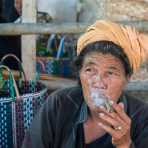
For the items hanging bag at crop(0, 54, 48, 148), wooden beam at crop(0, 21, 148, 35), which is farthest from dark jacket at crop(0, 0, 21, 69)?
hanging bag at crop(0, 54, 48, 148)

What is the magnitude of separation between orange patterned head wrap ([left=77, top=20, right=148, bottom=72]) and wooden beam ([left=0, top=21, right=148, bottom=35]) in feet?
3.94

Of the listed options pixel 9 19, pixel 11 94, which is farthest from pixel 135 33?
pixel 9 19

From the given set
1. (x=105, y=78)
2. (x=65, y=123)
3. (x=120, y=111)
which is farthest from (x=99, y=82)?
(x=65, y=123)

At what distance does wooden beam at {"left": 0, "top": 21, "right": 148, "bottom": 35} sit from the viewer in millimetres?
3977

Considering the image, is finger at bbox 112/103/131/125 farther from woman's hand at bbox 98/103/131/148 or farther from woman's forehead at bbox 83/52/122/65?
woman's forehead at bbox 83/52/122/65

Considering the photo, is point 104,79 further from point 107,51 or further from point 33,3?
point 33,3

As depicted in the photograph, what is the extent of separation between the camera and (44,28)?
3996 millimetres

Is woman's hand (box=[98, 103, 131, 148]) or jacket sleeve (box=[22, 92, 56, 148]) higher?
woman's hand (box=[98, 103, 131, 148])

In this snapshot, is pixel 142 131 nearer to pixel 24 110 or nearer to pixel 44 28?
pixel 24 110

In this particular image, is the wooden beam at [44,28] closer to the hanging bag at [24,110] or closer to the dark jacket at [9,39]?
the hanging bag at [24,110]

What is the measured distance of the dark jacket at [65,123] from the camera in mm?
2898

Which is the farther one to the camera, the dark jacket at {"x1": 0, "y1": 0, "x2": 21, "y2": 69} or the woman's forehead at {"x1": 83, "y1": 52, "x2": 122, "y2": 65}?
the dark jacket at {"x1": 0, "y1": 0, "x2": 21, "y2": 69}

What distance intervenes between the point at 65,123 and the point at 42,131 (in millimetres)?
136

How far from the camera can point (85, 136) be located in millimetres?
2975
